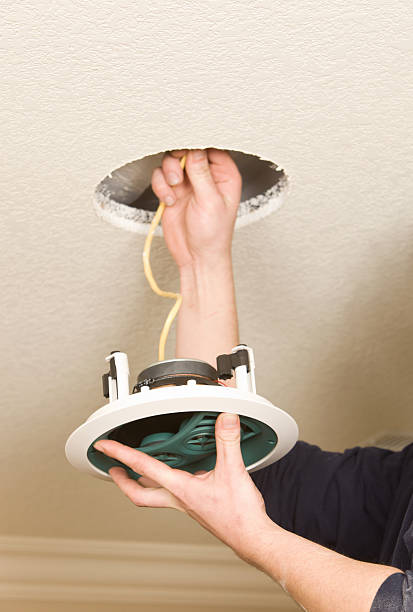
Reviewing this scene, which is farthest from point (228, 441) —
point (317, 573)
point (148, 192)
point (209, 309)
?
point (148, 192)

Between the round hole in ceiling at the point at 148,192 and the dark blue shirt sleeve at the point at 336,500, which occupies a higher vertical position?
the round hole in ceiling at the point at 148,192

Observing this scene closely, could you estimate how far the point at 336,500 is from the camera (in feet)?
3.80

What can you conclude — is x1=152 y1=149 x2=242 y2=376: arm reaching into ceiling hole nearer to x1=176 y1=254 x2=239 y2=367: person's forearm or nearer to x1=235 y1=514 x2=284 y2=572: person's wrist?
x1=176 y1=254 x2=239 y2=367: person's forearm

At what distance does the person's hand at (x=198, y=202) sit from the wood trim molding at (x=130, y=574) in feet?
4.50

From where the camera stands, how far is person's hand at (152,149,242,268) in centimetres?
95

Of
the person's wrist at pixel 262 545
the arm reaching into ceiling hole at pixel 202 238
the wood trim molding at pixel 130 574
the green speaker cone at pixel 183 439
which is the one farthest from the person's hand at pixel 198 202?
the wood trim molding at pixel 130 574

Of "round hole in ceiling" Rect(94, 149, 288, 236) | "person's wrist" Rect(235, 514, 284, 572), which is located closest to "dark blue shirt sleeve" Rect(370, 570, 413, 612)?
"person's wrist" Rect(235, 514, 284, 572)

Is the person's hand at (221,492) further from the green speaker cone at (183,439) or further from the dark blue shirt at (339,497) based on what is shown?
the dark blue shirt at (339,497)

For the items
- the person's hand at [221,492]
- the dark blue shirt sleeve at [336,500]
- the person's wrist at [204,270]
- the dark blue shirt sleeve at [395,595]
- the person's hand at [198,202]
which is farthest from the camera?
the dark blue shirt sleeve at [336,500]

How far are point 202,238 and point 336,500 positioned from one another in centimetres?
49

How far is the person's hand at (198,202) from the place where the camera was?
95cm

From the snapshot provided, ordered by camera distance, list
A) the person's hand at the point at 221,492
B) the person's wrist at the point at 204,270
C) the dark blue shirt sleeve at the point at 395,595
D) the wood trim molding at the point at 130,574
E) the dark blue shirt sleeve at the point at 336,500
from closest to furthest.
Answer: the dark blue shirt sleeve at the point at 395,595
the person's hand at the point at 221,492
the person's wrist at the point at 204,270
the dark blue shirt sleeve at the point at 336,500
the wood trim molding at the point at 130,574

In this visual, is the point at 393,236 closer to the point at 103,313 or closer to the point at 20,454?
the point at 103,313

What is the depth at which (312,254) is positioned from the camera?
113 cm
